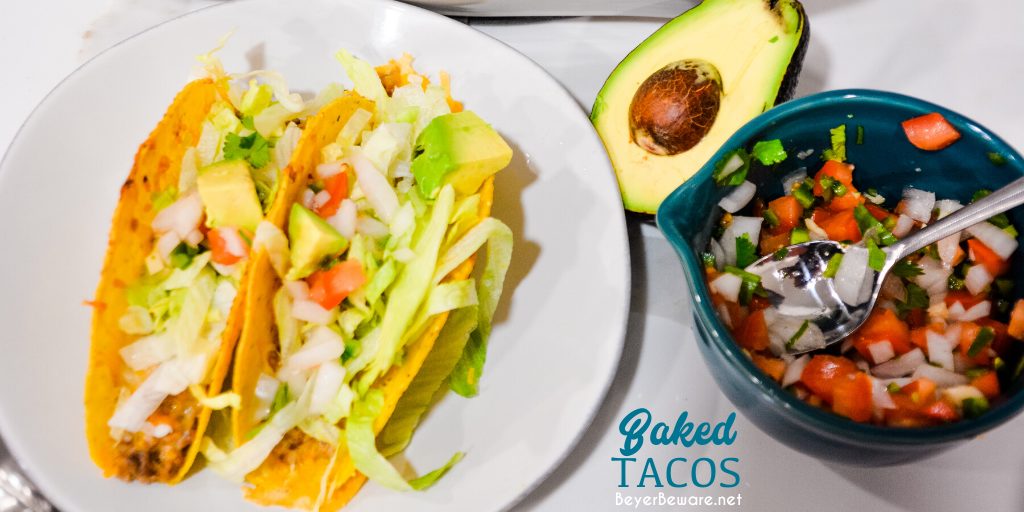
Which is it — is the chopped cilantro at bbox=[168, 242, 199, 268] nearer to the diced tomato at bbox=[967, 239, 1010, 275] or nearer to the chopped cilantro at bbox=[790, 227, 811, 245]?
the chopped cilantro at bbox=[790, 227, 811, 245]

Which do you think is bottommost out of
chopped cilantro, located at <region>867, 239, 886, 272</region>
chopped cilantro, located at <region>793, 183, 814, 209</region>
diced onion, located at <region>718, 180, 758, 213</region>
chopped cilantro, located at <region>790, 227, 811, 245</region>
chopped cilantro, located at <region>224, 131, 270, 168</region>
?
→ chopped cilantro, located at <region>790, 227, 811, 245</region>

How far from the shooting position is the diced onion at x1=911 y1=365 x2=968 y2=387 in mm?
1004

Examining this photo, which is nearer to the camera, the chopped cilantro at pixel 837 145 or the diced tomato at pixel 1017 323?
the diced tomato at pixel 1017 323

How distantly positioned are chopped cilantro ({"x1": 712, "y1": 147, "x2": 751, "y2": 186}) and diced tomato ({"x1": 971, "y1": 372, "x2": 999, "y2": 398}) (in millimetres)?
422

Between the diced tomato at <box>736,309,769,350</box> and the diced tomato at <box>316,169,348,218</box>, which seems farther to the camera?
the diced tomato at <box>316,169,348,218</box>

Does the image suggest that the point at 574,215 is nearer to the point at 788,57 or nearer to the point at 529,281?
the point at 529,281

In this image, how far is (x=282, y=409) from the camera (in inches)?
43.7

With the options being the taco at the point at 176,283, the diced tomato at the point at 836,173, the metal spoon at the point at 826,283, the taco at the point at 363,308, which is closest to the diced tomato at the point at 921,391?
the metal spoon at the point at 826,283

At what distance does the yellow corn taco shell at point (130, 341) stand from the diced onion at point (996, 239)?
1.10 metres

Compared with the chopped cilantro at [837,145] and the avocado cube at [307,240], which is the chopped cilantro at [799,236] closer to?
the chopped cilantro at [837,145]

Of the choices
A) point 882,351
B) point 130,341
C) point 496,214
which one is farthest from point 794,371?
point 130,341

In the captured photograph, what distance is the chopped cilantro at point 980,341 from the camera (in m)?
1.02

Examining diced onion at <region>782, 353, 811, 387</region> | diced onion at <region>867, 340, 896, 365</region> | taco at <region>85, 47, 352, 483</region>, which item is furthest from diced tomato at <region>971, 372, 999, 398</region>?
taco at <region>85, 47, 352, 483</region>

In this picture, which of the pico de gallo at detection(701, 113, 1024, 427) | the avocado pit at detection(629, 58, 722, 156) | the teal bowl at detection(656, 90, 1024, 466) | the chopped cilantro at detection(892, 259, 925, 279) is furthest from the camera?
the avocado pit at detection(629, 58, 722, 156)
